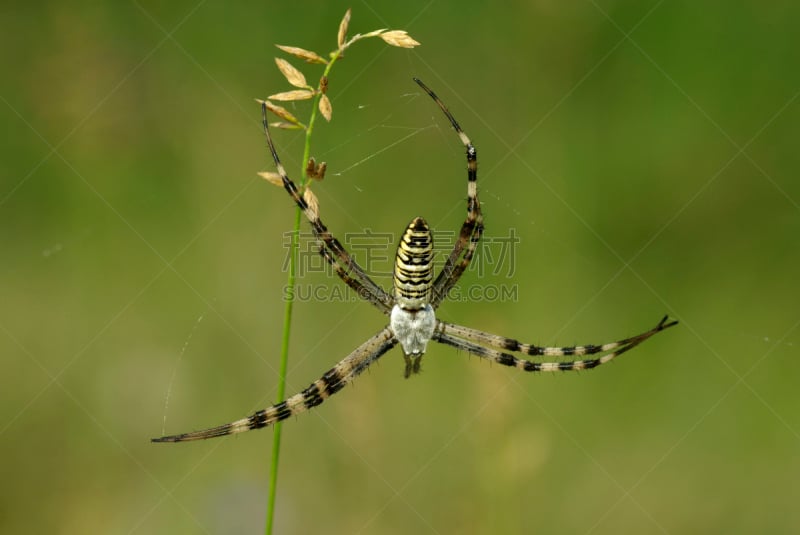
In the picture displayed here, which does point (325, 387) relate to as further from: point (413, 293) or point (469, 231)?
point (469, 231)

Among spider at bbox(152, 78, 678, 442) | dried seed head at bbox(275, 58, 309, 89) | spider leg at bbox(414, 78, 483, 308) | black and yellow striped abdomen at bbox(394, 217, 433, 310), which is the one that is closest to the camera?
dried seed head at bbox(275, 58, 309, 89)

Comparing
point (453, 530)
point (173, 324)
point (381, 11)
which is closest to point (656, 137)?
point (381, 11)

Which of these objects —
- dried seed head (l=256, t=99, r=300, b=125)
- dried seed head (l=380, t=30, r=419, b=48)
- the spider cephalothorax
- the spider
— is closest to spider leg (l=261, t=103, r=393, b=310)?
the spider

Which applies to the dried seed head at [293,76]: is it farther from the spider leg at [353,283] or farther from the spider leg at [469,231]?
the spider leg at [469,231]

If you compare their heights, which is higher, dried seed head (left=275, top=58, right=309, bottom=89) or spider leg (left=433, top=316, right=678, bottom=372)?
dried seed head (left=275, top=58, right=309, bottom=89)

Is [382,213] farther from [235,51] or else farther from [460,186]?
[235,51]

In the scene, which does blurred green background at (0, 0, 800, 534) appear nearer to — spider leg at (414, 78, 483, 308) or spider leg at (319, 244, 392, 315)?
spider leg at (319, 244, 392, 315)
